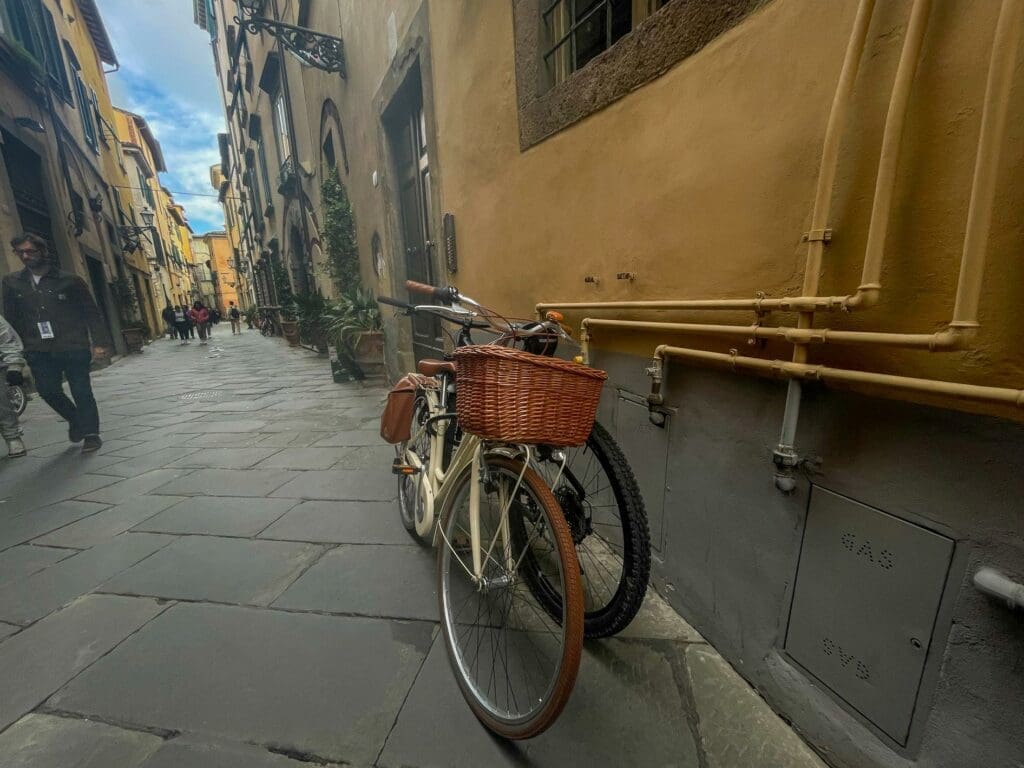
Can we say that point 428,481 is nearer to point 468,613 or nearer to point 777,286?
point 468,613

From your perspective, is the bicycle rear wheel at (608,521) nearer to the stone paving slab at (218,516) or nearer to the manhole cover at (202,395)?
the stone paving slab at (218,516)

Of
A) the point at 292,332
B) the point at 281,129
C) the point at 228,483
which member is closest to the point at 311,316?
the point at 292,332

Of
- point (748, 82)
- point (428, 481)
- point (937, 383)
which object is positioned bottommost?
point (428, 481)

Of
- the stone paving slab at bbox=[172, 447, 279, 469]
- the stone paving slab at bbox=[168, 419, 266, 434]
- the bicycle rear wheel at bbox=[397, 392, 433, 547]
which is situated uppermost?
the bicycle rear wheel at bbox=[397, 392, 433, 547]

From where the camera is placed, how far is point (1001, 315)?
0.76 metres

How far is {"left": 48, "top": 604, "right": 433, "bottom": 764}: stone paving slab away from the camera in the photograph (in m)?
1.19

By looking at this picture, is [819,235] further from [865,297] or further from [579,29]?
[579,29]

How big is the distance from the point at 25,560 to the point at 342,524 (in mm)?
1501

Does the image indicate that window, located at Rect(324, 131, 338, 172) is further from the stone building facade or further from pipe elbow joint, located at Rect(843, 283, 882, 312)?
pipe elbow joint, located at Rect(843, 283, 882, 312)

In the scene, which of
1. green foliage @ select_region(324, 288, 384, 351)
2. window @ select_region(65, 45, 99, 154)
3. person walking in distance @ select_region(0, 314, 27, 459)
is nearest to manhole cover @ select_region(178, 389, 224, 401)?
green foliage @ select_region(324, 288, 384, 351)

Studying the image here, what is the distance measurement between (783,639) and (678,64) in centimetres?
186

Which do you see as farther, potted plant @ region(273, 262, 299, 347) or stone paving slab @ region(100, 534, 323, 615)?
potted plant @ region(273, 262, 299, 347)

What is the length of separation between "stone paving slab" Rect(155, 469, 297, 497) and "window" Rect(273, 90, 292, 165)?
9.54 meters

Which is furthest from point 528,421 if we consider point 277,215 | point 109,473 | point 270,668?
point 277,215
